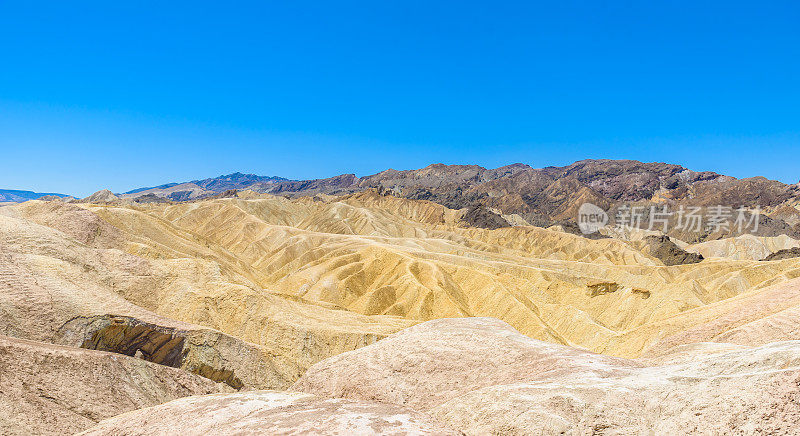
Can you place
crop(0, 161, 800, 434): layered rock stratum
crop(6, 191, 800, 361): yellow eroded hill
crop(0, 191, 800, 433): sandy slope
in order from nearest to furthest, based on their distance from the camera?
crop(0, 161, 800, 434): layered rock stratum
crop(0, 191, 800, 433): sandy slope
crop(6, 191, 800, 361): yellow eroded hill

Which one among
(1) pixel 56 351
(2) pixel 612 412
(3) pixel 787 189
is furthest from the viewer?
(3) pixel 787 189

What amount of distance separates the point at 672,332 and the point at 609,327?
16.9 m

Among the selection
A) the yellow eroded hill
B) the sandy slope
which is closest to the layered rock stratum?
the sandy slope

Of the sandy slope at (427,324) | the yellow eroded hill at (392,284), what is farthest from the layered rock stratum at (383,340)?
the yellow eroded hill at (392,284)

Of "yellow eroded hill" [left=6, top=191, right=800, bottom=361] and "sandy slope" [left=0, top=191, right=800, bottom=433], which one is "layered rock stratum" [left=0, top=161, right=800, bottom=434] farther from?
"yellow eroded hill" [left=6, top=191, right=800, bottom=361]

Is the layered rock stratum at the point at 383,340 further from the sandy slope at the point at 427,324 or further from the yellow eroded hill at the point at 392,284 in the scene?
the yellow eroded hill at the point at 392,284

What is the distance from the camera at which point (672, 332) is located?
94.2ft

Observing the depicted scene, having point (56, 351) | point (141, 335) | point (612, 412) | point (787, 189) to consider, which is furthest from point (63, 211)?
point (787, 189)

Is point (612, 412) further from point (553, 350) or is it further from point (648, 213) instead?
point (648, 213)

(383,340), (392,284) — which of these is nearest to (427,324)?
(383,340)

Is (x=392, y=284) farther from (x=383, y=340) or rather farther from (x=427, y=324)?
(x=383, y=340)

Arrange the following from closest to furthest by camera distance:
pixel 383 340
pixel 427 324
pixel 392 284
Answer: pixel 383 340, pixel 427 324, pixel 392 284

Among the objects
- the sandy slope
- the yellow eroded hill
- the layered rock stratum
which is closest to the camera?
the layered rock stratum

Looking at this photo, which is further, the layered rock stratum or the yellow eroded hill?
the yellow eroded hill
